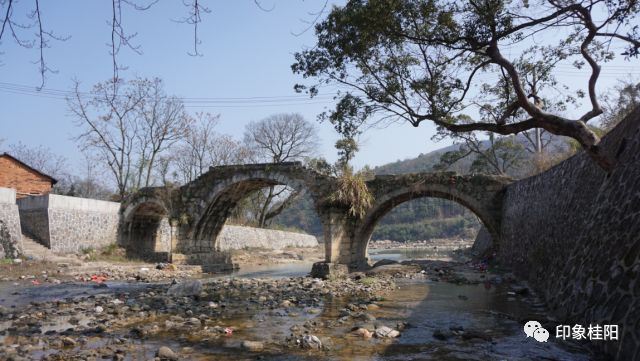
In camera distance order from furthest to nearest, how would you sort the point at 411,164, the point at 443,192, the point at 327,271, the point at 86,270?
the point at 411,164, the point at 443,192, the point at 86,270, the point at 327,271

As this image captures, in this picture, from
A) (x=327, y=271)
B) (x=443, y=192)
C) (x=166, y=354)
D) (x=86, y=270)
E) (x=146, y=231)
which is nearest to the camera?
(x=166, y=354)

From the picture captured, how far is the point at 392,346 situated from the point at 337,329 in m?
1.24

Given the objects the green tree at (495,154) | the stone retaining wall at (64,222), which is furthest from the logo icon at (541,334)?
the green tree at (495,154)

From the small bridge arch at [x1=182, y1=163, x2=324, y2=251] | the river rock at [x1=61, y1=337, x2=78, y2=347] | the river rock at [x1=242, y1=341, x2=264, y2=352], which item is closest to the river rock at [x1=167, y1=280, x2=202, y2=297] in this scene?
the river rock at [x1=61, y1=337, x2=78, y2=347]

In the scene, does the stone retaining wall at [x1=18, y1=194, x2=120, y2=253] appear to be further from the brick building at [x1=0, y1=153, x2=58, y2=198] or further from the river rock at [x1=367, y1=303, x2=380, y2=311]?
the river rock at [x1=367, y1=303, x2=380, y2=311]

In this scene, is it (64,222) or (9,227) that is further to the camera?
(64,222)

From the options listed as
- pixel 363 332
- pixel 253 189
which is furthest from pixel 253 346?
pixel 253 189

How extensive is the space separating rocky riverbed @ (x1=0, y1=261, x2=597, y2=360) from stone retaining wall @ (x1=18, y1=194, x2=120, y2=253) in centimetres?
847

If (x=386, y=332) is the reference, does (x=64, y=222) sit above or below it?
above

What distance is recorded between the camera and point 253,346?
577 centimetres

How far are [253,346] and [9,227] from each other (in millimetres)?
15330

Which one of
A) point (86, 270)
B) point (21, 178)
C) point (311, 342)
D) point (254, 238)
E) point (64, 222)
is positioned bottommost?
point (86, 270)

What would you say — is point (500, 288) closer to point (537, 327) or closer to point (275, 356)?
point (537, 327)

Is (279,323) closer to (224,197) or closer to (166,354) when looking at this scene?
(166,354)
